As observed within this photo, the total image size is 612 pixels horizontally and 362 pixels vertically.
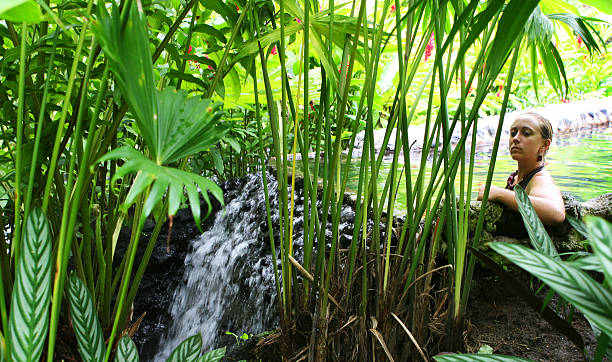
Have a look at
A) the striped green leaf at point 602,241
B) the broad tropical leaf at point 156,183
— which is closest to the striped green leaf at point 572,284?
the striped green leaf at point 602,241

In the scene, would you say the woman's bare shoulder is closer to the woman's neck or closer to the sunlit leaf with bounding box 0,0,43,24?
the woman's neck

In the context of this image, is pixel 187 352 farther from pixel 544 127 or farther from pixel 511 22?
pixel 544 127

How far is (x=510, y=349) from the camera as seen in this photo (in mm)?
1062

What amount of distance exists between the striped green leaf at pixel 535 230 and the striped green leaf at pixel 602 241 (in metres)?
0.31

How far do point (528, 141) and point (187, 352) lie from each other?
123 cm

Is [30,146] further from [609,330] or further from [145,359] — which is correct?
[145,359]

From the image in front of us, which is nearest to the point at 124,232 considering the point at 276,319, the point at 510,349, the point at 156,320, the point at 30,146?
the point at 156,320

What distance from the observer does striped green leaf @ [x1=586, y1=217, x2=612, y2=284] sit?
0.34 m

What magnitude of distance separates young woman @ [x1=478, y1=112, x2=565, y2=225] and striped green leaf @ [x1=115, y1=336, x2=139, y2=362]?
42.0 inches

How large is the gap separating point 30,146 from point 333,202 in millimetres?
601

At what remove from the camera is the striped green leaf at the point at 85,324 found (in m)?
0.66

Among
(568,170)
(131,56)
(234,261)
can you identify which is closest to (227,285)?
(234,261)

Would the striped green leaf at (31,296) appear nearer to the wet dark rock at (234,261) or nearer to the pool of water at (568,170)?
the wet dark rock at (234,261)

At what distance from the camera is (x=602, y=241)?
1.13ft
